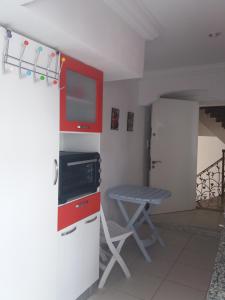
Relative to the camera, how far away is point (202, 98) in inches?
168

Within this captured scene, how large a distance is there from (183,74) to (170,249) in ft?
8.07

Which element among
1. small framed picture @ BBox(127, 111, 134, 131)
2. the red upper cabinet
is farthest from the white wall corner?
small framed picture @ BBox(127, 111, 134, 131)

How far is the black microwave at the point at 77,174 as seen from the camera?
181 cm

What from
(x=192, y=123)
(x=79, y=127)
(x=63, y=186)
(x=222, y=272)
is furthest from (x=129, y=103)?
(x=222, y=272)

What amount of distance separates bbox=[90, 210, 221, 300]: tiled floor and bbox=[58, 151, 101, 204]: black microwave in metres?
0.95

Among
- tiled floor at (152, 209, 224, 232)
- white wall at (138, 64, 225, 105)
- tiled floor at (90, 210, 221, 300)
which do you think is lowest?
tiled floor at (90, 210, 221, 300)

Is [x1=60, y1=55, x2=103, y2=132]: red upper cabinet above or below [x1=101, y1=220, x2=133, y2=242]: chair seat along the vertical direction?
above

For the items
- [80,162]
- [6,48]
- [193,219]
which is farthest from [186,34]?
[193,219]

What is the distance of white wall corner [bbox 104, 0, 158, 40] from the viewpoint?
187 centimetres

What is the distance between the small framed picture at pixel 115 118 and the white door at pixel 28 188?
1.52 metres

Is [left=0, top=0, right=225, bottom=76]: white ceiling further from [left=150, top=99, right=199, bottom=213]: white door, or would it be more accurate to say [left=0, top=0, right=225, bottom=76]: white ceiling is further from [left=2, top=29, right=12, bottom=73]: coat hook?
[left=150, top=99, right=199, bottom=213]: white door

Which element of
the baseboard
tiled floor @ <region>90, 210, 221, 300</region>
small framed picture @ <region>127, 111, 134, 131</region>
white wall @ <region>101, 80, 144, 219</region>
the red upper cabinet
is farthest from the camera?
small framed picture @ <region>127, 111, 134, 131</region>

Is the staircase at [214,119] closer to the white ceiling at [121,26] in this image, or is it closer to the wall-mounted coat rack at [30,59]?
the white ceiling at [121,26]

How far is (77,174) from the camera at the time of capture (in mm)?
1980
